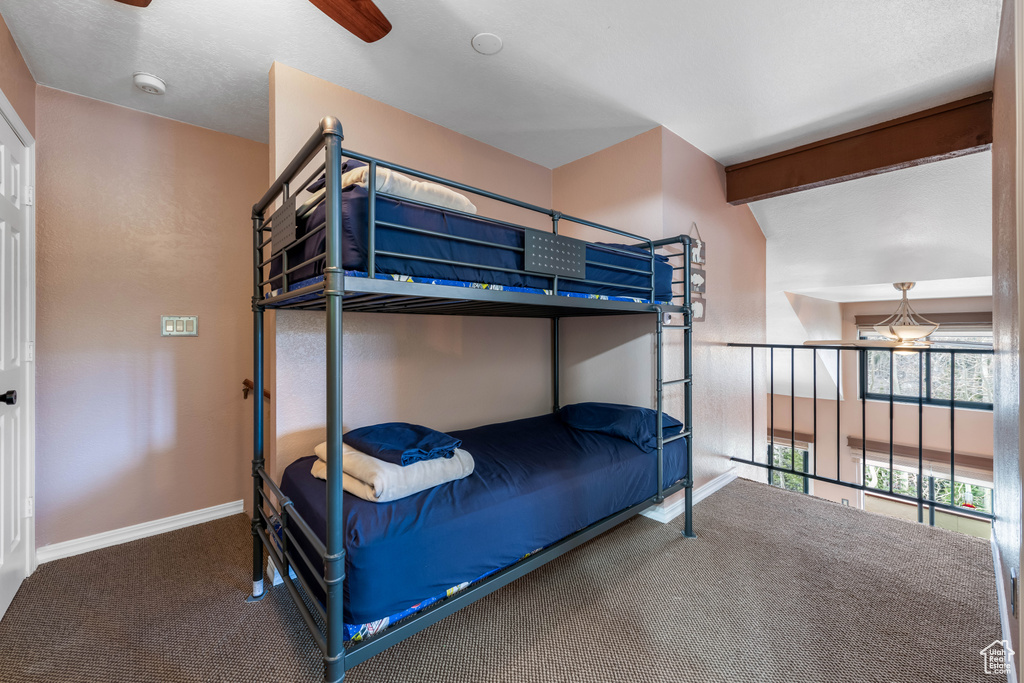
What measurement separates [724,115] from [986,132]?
134 centimetres

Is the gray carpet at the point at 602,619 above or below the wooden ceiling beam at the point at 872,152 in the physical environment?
below

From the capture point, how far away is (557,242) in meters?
1.61

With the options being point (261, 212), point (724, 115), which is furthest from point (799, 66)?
point (261, 212)

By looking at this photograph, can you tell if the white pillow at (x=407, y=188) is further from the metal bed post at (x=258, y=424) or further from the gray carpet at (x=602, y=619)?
the gray carpet at (x=602, y=619)

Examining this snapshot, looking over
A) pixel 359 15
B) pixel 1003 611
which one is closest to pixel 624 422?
pixel 1003 611

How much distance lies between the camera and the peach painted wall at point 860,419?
206 inches

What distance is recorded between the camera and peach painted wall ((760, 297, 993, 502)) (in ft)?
17.2

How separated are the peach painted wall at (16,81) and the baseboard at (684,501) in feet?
11.8

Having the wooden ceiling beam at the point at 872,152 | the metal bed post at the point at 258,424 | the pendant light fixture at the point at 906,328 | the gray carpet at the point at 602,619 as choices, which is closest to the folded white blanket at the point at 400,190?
the metal bed post at the point at 258,424

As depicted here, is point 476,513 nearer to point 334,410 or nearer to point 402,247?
point 334,410

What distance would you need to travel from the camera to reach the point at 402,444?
5.17 ft

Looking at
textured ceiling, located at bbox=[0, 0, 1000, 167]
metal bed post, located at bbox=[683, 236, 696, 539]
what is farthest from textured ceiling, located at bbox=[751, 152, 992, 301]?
metal bed post, located at bbox=[683, 236, 696, 539]

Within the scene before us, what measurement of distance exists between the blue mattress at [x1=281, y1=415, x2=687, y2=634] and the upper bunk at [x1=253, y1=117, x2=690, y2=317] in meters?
0.69

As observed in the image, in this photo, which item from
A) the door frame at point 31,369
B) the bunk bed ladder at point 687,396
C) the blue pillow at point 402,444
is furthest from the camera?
the bunk bed ladder at point 687,396
